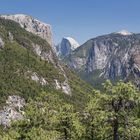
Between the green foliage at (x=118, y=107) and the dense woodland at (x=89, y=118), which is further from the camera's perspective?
the dense woodland at (x=89, y=118)

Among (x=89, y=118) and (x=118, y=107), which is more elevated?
(x=118, y=107)

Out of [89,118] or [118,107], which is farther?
[89,118]

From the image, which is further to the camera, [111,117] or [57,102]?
[57,102]

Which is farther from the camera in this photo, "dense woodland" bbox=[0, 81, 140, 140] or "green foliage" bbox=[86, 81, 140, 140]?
"dense woodland" bbox=[0, 81, 140, 140]

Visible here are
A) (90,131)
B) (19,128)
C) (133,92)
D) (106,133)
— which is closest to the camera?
(133,92)

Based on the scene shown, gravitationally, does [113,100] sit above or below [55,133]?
above

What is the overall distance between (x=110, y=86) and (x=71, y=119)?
22.7 m

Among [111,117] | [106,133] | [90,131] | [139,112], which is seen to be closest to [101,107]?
[111,117]

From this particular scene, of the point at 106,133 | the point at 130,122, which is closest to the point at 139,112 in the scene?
the point at 106,133

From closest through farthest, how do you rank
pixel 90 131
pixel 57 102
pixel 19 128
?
pixel 90 131
pixel 57 102
pixel 19 128

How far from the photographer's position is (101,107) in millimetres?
62812

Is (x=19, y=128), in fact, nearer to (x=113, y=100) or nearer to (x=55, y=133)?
(x=55, y=133)

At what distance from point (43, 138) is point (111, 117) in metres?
25.7

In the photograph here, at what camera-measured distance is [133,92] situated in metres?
61.3
